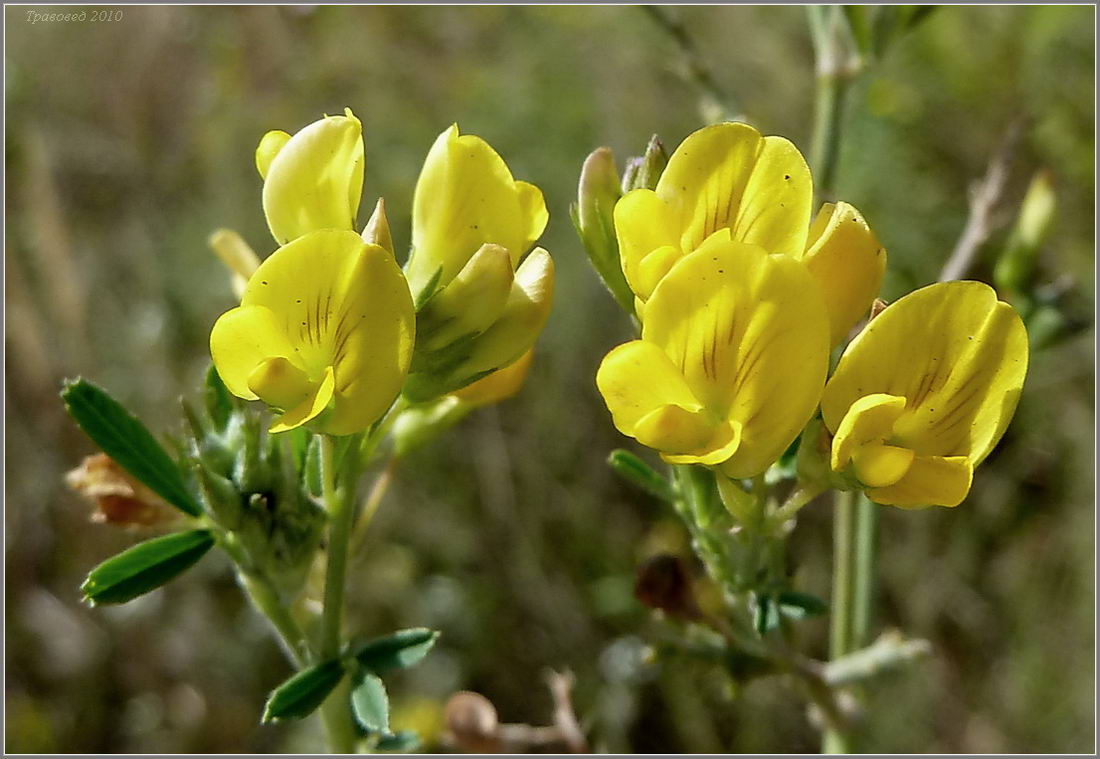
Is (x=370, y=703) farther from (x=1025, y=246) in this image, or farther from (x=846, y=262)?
(x=1025, y=246)

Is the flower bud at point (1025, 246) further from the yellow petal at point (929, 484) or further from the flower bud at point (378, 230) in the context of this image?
the flower bud at point (378, 230)

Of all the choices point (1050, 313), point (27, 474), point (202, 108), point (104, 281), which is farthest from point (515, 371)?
point (202, 108)

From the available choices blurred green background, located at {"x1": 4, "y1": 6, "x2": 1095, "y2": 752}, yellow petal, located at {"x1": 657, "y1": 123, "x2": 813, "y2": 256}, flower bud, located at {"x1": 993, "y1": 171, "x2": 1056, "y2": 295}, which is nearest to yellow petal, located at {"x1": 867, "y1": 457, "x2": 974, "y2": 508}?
yellow petal, located at {"x1": 657, "y1": 123, "x2": 813, "y2": 256}

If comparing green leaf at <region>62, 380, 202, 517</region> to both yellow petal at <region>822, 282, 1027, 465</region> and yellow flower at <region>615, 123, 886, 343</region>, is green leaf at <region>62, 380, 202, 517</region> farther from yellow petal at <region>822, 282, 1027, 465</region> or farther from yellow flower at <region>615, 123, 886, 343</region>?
yellow petal at <region>822, 282, 1027, 465</region>

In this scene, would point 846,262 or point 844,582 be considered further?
point 844,582

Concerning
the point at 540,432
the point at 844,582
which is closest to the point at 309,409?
the point at 844,582

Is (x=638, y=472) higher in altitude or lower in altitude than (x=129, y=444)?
lower
